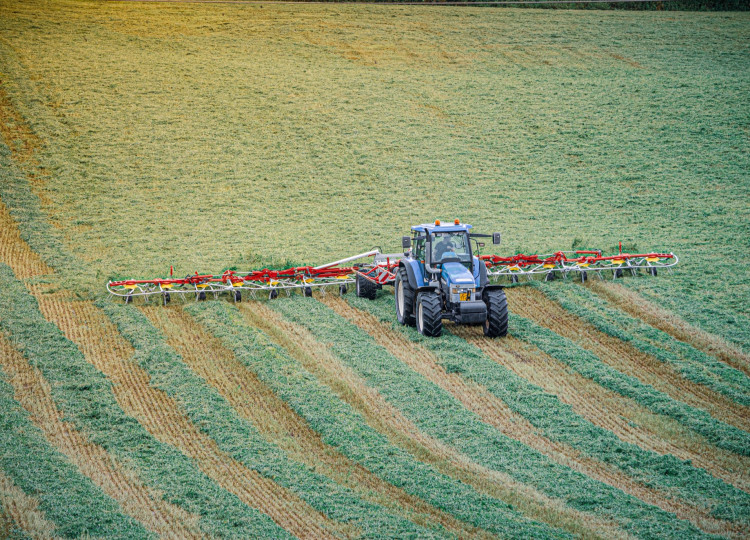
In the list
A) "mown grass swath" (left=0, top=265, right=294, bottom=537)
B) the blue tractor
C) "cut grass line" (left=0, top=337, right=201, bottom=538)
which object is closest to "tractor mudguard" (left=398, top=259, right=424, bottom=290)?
the blue tractor

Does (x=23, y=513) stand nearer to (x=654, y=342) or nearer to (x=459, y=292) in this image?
(x=459, y=292)

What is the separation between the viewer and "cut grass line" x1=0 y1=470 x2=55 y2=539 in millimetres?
8727

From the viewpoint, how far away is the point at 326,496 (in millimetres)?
9633

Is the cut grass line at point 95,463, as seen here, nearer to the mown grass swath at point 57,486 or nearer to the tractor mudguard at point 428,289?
the mown grass swath at point 57,486

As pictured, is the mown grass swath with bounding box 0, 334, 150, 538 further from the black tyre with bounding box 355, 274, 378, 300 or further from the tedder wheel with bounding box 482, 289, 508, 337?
the black tyre with bounding box 355, 274, 378, 300

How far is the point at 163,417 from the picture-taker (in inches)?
473

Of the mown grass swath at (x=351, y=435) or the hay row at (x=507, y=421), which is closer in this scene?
the mown grass swath at (x=351, y=435)

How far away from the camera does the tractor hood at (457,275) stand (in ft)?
48.7

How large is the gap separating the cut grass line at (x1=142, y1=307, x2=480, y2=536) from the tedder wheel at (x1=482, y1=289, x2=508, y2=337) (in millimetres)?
4542


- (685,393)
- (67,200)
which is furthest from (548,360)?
(67,200)

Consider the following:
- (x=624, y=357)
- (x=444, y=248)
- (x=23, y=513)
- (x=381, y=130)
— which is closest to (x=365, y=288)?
(x=444, y=248)

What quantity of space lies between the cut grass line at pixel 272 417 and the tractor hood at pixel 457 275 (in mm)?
4148

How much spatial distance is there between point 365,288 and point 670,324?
6.53 meters

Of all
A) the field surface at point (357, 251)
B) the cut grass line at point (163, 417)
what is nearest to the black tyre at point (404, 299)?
the field surface at point (357, 251)
